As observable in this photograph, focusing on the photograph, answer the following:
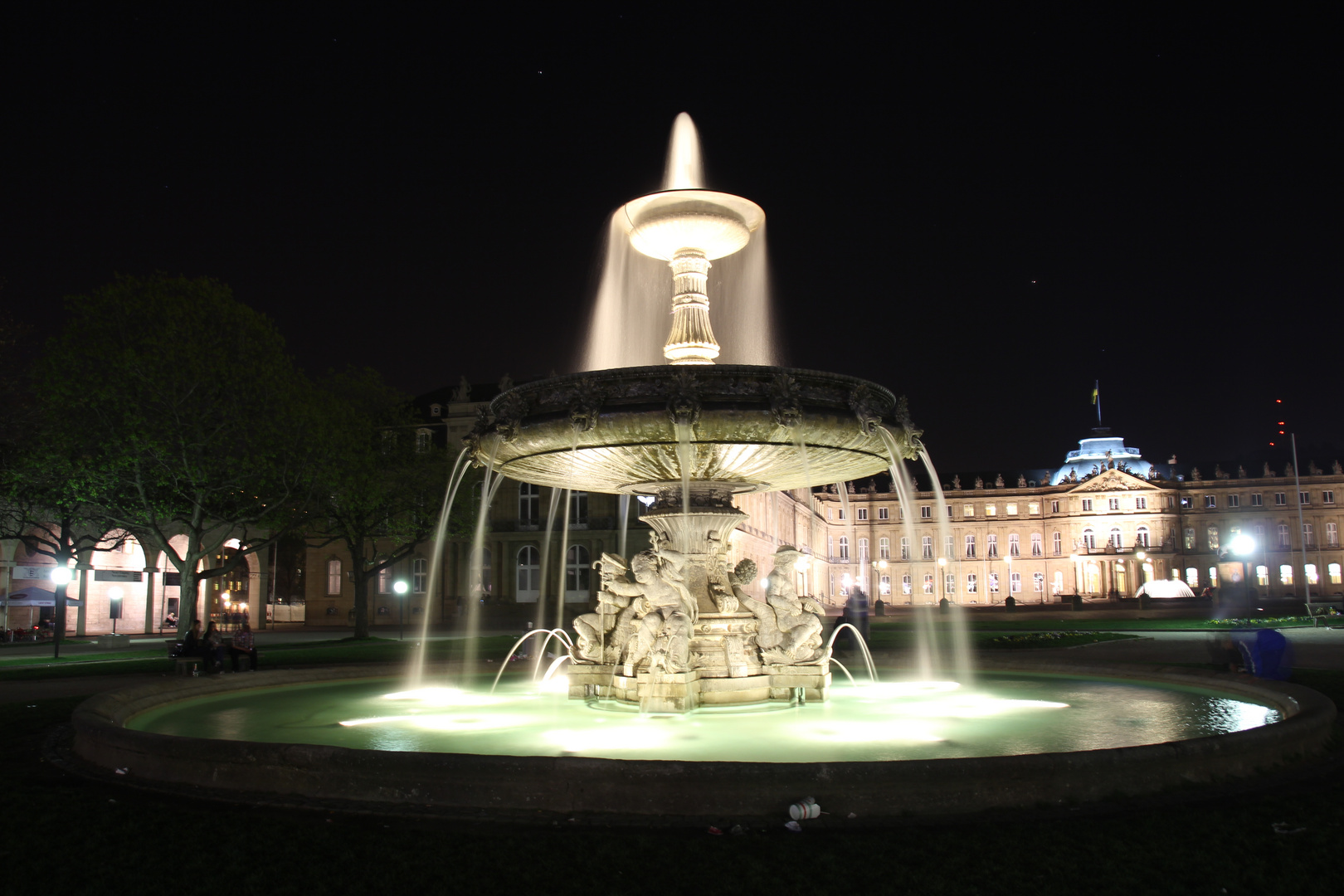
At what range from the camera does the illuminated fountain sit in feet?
18.7

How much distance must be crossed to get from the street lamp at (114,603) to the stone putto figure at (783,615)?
40261 millimetres

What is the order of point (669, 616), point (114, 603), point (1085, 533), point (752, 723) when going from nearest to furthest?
1. point (752, 723)
2. point (669, 616)
3. point (114, 603)
4. point (1085, 533)

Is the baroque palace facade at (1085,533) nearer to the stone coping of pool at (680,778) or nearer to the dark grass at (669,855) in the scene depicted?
Answer: the stone coping of pool at (680,778)

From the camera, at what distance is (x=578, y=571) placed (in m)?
54.5

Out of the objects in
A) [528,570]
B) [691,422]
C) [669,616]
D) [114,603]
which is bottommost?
[114,603]

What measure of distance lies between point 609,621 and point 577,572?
43.9 meters

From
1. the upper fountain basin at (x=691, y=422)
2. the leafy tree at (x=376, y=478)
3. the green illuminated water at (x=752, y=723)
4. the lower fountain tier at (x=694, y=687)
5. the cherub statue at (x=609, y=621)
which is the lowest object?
the green illuminated water at (x=752, y=723)

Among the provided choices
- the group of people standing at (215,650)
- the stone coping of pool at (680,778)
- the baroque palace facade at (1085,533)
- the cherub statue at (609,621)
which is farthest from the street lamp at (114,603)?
the baroque palace facade at (1085,533)

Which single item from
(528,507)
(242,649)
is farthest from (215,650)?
(528,507)

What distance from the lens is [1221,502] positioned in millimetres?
113000

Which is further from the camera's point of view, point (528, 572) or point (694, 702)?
point (528, 572)

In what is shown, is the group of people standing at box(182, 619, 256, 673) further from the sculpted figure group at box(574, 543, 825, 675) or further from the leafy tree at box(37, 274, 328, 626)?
the leafy tree at box(37, 274, 328, 626)

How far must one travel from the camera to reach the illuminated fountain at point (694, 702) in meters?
5.70

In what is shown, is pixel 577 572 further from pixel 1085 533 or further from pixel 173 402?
pixel 1085 533
